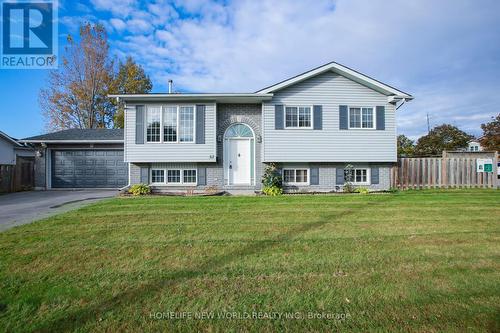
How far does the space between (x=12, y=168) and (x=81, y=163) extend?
3421mm

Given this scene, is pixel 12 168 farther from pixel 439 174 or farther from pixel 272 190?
pixel 439 174

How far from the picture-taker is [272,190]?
12.3 m

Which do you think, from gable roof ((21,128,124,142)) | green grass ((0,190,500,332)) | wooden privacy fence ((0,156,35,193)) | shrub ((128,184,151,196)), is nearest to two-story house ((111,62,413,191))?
shrub ((128,184,151,196))

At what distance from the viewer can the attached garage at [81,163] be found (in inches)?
634

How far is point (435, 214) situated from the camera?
284 inches

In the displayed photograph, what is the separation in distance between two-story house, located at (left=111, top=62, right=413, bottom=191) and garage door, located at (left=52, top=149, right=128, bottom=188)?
3.84 meters

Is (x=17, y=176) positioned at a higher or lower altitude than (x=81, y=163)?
lower

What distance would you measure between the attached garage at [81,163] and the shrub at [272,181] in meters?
8.81

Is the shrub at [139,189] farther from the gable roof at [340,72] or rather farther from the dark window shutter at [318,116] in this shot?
the dark window shutter at [318,116]

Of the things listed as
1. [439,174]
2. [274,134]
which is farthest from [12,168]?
[439,174]

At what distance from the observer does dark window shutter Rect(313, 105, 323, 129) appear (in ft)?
42.6

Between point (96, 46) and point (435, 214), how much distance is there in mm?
28050

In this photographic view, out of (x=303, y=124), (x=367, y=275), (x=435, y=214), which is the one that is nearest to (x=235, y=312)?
(x=367, y=275)

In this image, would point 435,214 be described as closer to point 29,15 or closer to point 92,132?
point 29,15
